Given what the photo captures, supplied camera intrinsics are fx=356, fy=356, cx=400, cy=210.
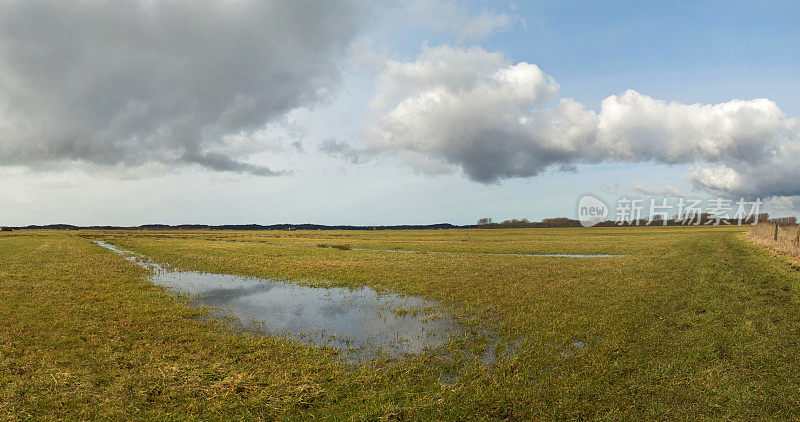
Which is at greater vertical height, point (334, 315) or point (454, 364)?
point (454, 364)

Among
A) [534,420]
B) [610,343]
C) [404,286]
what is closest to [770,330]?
[610,343]

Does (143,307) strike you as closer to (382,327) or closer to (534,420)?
(382,327)

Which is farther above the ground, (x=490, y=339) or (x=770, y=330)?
(x=770, y=330)

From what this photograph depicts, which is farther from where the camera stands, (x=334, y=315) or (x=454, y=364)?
(x=334, y=315)

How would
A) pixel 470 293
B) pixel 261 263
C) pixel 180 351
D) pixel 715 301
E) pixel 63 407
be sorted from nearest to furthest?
pixel 63 407
pixel 180 351
pixel 715 301
pixel 470 293
pixel 261 263

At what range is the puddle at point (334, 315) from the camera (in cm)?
1212

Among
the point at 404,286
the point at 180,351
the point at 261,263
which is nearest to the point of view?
the point at 180,351

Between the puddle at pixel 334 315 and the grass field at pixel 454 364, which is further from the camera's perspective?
the puddle at pixel 334 315

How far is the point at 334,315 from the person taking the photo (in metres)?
15.9

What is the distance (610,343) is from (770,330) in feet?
20.5

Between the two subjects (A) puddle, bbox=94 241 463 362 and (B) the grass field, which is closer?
(B) the grass field

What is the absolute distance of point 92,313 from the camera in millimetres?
15367

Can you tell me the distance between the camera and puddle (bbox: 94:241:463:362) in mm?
12125

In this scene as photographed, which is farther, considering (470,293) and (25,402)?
(470,293)
